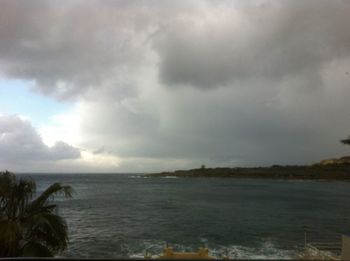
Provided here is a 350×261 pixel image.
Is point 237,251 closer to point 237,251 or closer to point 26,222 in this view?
point 237,251

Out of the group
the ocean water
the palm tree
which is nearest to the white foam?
the ocean water

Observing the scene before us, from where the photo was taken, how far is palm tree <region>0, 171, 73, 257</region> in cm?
1408

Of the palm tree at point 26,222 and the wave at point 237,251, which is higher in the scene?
the palm tree at point 26,222

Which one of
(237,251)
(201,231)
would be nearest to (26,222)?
(237,251)

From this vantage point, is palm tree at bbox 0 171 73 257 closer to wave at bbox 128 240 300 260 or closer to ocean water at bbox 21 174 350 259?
wave at bbox 128 240 300 260

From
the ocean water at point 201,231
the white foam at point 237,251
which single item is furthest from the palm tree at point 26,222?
the ocean water at point 201,231

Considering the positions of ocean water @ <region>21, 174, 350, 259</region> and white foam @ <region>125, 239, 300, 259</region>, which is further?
ocean water @ <region>21, 174, 350, 259</region>

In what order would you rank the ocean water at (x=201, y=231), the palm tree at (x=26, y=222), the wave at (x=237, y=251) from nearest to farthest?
the palm tree at (x=26, y=222) < the wave at (x=237, y=251) < the ocean water at (x=201, y=231)

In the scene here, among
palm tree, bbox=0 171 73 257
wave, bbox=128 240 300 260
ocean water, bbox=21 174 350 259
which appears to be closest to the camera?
palm tree, bbox=0 171 73 257

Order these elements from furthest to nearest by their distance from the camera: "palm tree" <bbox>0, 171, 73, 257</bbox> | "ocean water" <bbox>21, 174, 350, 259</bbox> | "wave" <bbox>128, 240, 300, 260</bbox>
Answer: "ocean water" <bbox>21, 174, 350, 259</bbox> < "wave" <bbox>128, 240, 300, 260</bbox> < "palm tree" <bbox>0, 171, 73, 257</bbox>

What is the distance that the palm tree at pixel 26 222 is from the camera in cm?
1408

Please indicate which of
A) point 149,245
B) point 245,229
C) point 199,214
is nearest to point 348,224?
point 245,229

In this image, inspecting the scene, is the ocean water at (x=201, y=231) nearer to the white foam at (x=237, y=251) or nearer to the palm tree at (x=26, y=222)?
the white foam at (x=237, y=251)

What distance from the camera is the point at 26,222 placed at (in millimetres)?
15305
